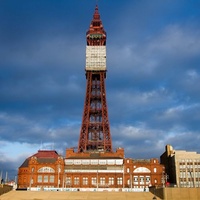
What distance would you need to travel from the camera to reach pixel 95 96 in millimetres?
109188

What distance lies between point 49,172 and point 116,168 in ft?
66.5

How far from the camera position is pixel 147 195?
60844mm

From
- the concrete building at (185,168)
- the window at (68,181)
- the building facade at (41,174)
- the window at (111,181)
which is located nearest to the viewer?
the window at (111,181)

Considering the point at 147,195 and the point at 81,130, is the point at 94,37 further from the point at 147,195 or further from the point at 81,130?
the point at 147,195

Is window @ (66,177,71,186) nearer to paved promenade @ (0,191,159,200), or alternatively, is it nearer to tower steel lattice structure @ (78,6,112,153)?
tower steel lattice structure @ (78,6,112,153)

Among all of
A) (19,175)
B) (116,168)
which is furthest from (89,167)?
(19,175)

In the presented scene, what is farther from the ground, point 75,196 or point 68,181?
point 68,181

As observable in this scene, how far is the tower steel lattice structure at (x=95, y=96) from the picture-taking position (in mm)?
101750

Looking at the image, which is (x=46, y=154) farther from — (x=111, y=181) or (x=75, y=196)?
(x=75, y=196)

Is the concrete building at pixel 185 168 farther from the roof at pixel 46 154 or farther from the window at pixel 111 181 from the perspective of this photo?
the roof at pixel 46 154

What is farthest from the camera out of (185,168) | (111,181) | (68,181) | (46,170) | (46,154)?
(46,154)

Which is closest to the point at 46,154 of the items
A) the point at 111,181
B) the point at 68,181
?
the point at 68,181

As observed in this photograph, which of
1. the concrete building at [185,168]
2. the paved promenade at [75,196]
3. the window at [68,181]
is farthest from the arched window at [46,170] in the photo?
the concrete building at [185,168]

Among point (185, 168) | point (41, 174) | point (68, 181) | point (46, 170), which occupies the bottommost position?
point (68, 181)
